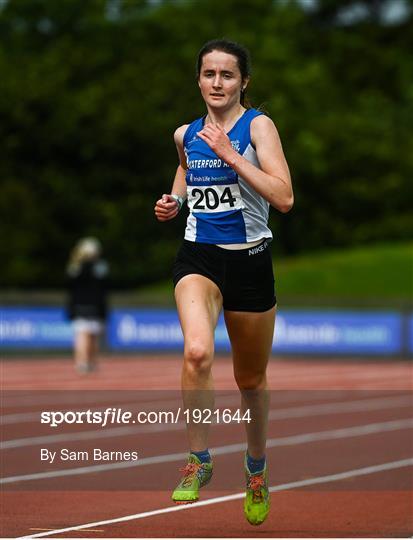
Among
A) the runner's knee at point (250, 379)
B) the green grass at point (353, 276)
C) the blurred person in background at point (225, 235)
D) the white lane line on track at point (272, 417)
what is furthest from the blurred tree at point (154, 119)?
the blurred person in background at point (225, 235)

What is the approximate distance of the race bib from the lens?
6727 millimetres

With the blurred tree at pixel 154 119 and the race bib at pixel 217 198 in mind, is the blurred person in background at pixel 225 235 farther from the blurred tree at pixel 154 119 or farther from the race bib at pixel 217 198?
the blurred tree at pixel 154 119

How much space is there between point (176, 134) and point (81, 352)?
1573 centimetres

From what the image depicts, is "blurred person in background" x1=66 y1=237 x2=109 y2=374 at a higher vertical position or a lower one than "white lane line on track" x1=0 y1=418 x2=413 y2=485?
higher

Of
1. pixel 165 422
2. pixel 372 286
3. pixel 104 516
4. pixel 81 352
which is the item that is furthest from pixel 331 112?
pixel 104 516

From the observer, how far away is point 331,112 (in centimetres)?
5309

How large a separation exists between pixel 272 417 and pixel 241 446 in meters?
3.09

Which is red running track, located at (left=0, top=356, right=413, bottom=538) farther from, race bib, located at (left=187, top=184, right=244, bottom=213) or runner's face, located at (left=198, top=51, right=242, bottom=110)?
runner's face, located at (left=198, top=51, right=242, bottom=110)

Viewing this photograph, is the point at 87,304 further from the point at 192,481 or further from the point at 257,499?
the point at 192,481

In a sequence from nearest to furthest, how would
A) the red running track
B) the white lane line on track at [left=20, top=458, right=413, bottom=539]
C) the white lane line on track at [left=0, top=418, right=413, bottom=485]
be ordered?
the white lane line on track at [left=20, top=458, right=413, bottom=539]
the red running track
the white lane line on track at [left=0, top=418, right=413, bottom=485]

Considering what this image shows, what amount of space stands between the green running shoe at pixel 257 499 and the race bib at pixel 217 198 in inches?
53.3

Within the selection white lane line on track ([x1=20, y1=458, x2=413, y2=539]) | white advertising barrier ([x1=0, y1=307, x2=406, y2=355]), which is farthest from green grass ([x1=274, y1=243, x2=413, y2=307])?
white lane line on track ([x1=20, y1=458, x2=413, y2=539])

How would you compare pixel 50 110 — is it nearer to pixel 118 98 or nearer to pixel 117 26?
pixel 118 98

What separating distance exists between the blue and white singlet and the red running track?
1507 millimetres
